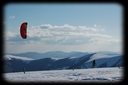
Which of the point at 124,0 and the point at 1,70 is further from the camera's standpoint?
the point at 1,70

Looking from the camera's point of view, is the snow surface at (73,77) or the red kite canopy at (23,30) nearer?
the red kite canopy at (23,30)

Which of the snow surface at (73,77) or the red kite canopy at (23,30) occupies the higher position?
the red kite canopy at (23,30)

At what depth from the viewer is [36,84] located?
29.8ft

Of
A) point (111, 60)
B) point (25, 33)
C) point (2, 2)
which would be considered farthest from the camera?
point (111, 60)

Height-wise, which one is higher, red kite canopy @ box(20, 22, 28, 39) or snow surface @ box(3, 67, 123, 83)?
red kite canopy @ box(20, 22, 28, 39)

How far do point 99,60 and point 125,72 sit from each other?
622 ft

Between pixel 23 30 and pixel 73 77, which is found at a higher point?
pixel 23 30

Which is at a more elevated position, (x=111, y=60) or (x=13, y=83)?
(x=13, y=83)

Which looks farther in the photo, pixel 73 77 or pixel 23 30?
pixel 73 77

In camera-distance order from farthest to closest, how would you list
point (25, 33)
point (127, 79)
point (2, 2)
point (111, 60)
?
point (111, 60) < point (25, 33) < point (2, 2) < point (127, 79)

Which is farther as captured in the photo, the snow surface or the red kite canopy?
the snow surface

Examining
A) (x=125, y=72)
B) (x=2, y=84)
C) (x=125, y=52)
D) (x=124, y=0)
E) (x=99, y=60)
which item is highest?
(x=124, y=0)

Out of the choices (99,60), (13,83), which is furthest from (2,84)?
(99,60)

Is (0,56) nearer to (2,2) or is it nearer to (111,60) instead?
(2,2)
